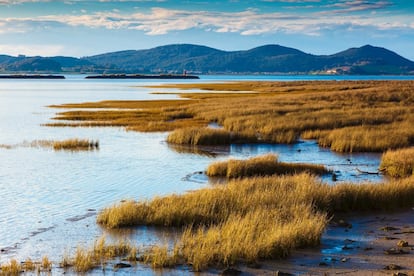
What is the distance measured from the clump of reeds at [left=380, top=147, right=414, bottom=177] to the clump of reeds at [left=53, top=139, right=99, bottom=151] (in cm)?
1764

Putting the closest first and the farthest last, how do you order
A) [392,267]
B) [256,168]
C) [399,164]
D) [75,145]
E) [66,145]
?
[392,267], [256,168], [399,164], [66,145], [75,145]

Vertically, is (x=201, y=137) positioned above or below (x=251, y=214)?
below

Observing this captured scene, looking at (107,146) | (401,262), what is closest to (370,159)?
(107,146)

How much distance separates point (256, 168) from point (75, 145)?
14966 mm

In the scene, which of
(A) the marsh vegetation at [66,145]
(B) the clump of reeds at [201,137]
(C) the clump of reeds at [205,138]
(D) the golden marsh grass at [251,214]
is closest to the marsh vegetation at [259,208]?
(D) the golden marsh grass at [251,214]

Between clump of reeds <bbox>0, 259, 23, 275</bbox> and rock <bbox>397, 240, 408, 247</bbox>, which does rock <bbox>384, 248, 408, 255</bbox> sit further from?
clump of reeds <bbox>0, 259, 23, 275</bbox>

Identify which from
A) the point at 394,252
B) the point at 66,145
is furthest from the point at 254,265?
the point at 66,145

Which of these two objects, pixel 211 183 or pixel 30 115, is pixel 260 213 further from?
pixel 30 115

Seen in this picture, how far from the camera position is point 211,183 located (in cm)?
2470

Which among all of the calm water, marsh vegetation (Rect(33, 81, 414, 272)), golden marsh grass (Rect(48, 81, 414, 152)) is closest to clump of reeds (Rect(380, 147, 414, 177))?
marsh vegetation (Rect(33, 81, 414, 272))

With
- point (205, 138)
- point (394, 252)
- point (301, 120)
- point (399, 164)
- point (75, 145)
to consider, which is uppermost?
point (301, 120)

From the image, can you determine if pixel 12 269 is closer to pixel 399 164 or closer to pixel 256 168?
pixel 256 168

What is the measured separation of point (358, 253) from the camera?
46.2 ft

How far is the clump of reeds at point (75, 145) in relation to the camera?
36353mm
